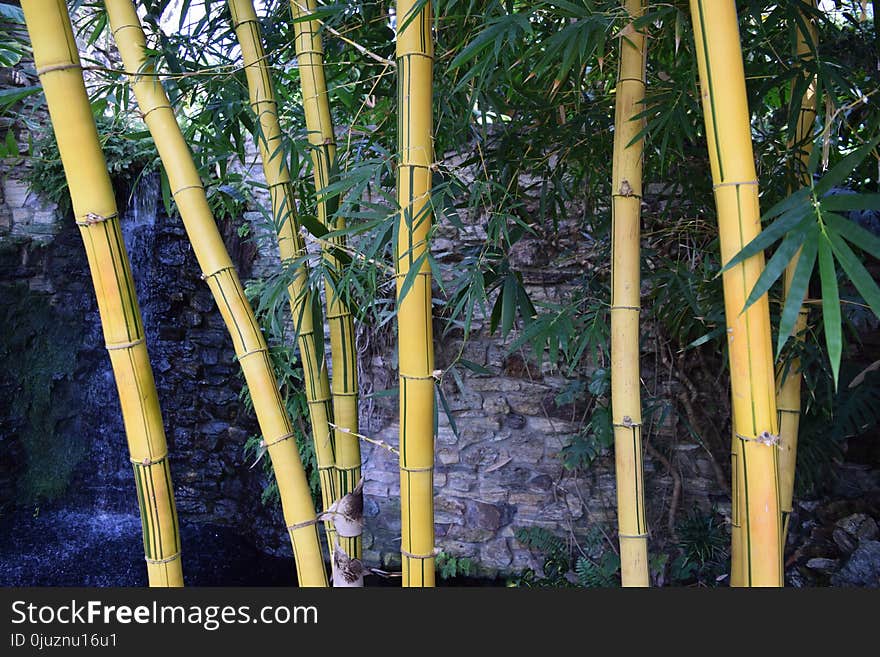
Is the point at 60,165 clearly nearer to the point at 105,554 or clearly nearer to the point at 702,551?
the point at 105,554

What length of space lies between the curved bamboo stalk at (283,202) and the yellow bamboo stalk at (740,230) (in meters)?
0.81

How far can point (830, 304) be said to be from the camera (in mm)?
640

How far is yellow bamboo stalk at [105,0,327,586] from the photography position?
3.62 feet

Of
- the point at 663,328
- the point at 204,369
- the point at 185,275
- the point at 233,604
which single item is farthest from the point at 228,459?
the point at 233,604

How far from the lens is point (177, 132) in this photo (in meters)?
1.12

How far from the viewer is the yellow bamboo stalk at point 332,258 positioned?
1.30 meters

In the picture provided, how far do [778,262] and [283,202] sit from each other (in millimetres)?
1009

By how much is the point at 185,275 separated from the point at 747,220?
3.50 metres

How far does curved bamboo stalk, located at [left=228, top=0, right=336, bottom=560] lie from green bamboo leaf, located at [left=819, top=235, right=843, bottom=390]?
0.92m

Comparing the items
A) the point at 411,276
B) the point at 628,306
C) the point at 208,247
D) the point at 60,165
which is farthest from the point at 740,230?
the point at 60,165

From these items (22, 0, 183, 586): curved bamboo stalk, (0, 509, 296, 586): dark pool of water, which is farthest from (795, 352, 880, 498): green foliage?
(0, 509, 296, 586): dark pool of water

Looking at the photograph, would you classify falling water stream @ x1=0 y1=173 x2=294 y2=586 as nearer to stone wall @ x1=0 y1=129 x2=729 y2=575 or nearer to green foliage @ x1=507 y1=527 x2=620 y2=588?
stone wall @ x1=0 y1=129 x2=729 y2=575

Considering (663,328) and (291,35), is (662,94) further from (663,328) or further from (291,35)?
(663,328)

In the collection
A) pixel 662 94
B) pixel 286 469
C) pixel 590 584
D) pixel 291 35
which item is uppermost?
pixel 291 35
